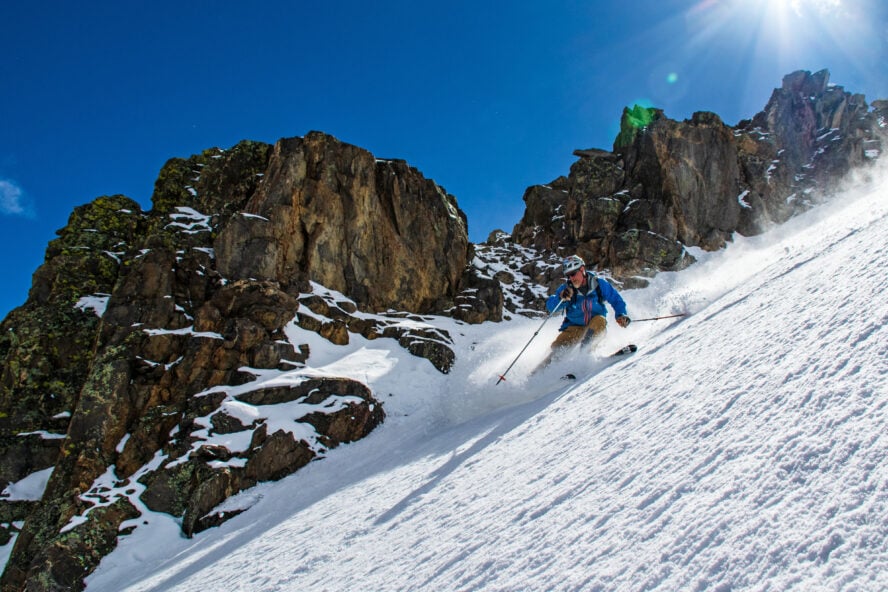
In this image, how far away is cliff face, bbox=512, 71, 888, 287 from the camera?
36156mm

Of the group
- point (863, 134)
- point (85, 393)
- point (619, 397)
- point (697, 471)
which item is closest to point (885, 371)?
point (697, 471)

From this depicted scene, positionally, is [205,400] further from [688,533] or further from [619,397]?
[688,533]

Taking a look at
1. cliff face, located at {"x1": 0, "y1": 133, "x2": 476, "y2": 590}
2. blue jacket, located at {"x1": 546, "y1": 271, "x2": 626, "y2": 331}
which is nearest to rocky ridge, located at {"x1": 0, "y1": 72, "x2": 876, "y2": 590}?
cliff face, located at {"x1": 0, "y1": 133, "x2": 476, "y2": 590}

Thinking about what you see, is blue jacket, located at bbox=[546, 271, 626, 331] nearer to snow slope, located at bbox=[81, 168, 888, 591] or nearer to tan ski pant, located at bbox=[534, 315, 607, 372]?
tan ski pant, located at bbox=[534, 315, 607, 372]

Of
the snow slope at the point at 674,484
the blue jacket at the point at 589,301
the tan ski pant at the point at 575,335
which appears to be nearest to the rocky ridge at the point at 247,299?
the snow slope at the point at 674,484

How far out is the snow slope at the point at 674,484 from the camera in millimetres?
1838

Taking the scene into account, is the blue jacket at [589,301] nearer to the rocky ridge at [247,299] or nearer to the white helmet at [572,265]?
the white helmet at [572,265]

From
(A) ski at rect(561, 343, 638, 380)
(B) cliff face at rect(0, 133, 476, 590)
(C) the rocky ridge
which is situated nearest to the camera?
(A) ski at rect(561, 343, 638, 380)

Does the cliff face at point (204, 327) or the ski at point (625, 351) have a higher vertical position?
the cliff face at point (204, 327)

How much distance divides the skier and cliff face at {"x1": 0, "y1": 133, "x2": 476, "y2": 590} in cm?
824

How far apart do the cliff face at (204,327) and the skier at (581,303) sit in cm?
824

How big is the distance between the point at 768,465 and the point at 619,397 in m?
2.55

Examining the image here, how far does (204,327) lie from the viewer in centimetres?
1764

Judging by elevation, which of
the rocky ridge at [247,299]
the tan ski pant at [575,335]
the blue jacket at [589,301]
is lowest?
the tan ski pant at [575,335]
